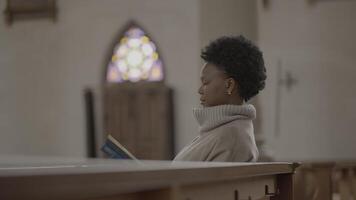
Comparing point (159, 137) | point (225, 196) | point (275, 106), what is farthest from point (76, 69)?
point (225, 196)

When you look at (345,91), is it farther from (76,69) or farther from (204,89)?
(204,89)

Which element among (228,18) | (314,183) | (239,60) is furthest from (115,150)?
(228,18)

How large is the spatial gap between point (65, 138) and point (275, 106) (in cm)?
395

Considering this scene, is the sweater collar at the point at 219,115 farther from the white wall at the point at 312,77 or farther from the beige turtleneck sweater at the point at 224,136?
the white wall at the point at 312,77

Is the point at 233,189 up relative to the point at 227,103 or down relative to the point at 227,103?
down

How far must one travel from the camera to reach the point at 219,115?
303 centimetres

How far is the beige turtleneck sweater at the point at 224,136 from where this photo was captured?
115 inches

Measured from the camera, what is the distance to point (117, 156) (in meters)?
2.64

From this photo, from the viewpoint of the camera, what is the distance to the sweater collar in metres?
3.03

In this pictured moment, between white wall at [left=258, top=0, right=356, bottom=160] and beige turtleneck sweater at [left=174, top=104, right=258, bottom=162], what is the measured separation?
792cm

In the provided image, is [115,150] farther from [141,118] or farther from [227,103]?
[141,118]

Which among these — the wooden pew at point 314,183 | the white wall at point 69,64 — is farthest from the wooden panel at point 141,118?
the wooden pew at point 314,183

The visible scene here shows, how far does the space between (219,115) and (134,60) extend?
9415 mm

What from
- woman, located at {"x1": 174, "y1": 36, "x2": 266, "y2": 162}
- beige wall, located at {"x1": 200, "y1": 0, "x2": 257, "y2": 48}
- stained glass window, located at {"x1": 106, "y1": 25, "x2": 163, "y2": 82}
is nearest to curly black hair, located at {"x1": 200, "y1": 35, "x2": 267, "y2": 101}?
woman, located at {"x1": 174, "y1": 36, "x2": 266, "y2": 162}
